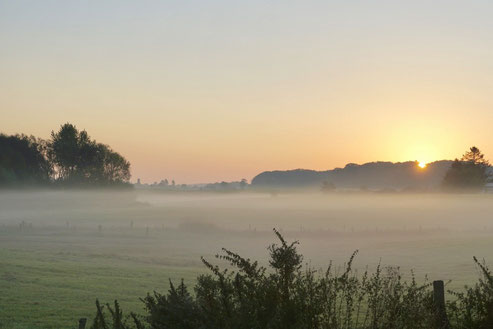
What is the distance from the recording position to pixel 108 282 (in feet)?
139

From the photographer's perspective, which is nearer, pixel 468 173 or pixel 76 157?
pixel 468 173

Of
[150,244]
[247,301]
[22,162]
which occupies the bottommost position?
[150,244]

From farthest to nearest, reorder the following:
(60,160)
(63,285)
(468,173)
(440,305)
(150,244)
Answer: (60,160)
(468,173)
(150,244)
(63,285)
(440,305)

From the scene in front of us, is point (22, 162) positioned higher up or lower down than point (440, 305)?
higher up

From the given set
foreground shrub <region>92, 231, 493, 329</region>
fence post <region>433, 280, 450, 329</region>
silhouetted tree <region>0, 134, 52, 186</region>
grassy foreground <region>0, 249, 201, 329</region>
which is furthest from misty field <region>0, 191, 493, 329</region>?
foreground shrub <region>92, 231, 493, 329</region>

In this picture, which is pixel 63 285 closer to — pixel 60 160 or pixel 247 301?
pixel 247 301

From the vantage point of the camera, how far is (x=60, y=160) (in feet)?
443

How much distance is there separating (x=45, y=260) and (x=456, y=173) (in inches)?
3508

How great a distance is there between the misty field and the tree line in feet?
21.9

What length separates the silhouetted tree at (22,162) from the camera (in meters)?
123

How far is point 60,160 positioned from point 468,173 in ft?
277

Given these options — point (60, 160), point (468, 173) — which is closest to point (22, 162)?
point (60, 160)

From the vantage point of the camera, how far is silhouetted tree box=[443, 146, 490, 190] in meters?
122

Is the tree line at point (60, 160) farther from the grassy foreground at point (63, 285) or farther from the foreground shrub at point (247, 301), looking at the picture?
the foreground shrub at point (247, 301)
